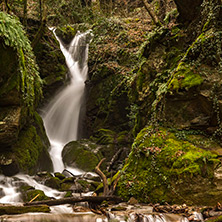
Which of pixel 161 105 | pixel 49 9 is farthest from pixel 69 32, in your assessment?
pixel 161 105

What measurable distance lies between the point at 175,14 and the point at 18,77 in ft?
22.7

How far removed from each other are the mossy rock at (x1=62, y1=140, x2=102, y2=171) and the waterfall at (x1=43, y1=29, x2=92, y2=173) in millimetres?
1974

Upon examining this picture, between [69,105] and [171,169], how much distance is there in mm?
14520

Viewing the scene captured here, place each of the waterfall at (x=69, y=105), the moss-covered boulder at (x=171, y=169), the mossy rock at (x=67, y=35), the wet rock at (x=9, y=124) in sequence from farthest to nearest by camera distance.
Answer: the mossy rock at (x=67, y=35), the waterfall at (x=69, y=105), the wet rock at (x=9, y=124), the moss-covered boulder at (x=171, y=169)

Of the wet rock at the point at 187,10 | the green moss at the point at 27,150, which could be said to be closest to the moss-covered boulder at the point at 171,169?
the wet rock at the point at 187,10

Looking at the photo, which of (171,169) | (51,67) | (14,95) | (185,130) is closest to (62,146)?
(51,67)

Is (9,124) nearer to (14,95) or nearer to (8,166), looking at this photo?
(14,95)

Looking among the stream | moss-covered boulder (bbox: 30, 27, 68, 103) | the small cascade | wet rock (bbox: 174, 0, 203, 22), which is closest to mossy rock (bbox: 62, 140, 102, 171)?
the stream

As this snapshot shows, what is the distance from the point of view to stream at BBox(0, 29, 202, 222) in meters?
3.99

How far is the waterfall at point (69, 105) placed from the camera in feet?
55.7

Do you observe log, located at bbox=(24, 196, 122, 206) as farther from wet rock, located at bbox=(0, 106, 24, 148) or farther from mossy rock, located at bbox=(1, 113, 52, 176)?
mossy rock, located at bbox=(1, 113, 52, 176)

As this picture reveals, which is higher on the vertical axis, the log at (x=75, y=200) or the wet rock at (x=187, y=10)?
the wet rock at (x=187, y=10)

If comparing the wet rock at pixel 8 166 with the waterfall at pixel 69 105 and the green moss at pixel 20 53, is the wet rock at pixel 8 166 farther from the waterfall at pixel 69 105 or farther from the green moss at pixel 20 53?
the waterfall at pixel 69 105

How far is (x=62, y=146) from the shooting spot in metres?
15.8
